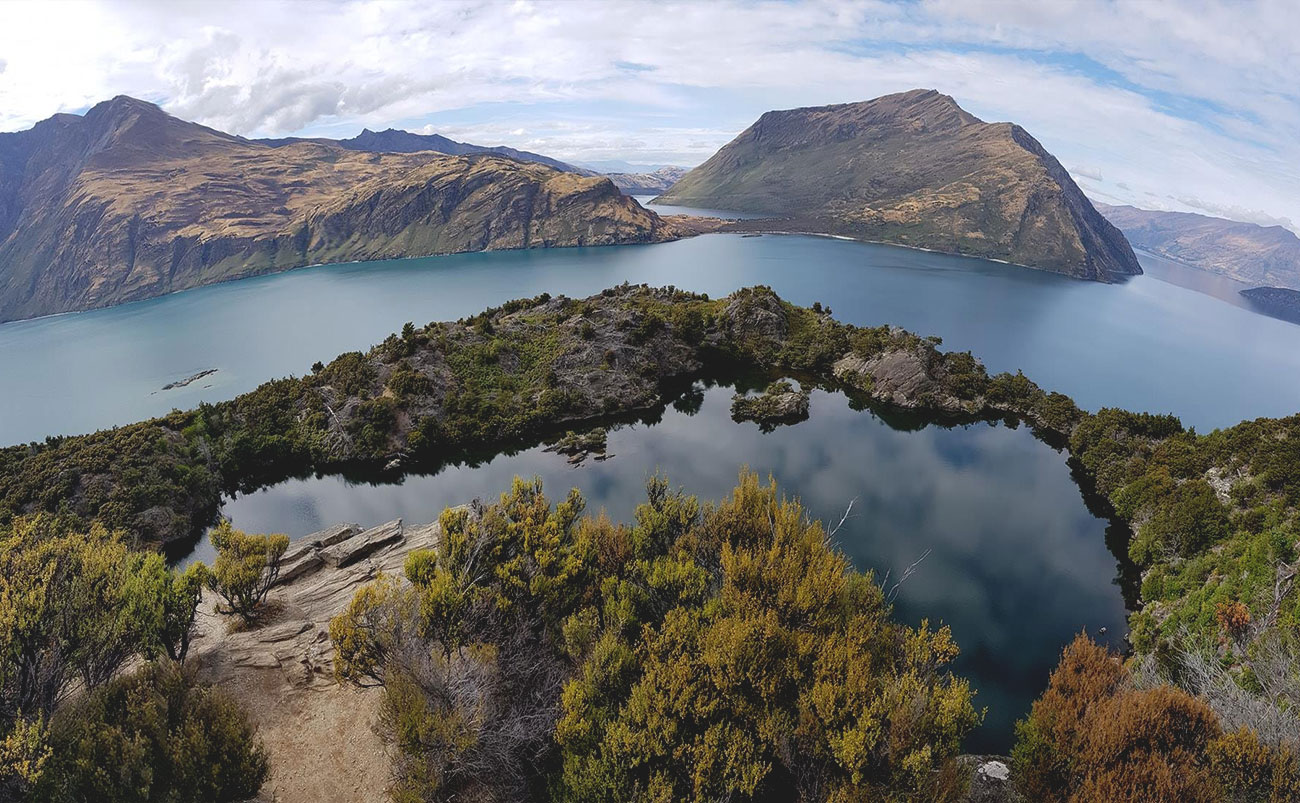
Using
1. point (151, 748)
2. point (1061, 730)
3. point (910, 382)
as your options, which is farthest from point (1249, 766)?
point (910, 382)

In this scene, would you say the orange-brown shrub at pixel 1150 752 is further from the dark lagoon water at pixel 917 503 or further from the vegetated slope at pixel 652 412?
A: the dark lagoon water at pixel 917 503

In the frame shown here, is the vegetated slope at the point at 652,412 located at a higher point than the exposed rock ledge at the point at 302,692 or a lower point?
higher

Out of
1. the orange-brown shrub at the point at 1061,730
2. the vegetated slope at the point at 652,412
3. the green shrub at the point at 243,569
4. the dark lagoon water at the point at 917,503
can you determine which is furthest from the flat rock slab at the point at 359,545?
the orange-brown shrub at the point at 1061,730

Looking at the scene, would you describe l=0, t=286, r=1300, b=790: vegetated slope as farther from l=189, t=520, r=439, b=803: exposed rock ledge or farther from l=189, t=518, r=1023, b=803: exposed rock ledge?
l=189, t=520, r=439, b=803: exposed rock ledge

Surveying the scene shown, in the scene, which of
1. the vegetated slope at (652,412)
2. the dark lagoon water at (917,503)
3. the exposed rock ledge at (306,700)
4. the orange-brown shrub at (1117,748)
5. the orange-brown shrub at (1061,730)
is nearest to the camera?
the orange-brown shrub at (1117,748)

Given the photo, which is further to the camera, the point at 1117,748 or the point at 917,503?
the point at 917,503

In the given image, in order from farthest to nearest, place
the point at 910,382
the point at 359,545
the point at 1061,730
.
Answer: the point at 910,382
the point at 359,545
the point at 1061,730

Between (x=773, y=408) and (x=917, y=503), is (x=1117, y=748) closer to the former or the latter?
(x=917, y=503)
